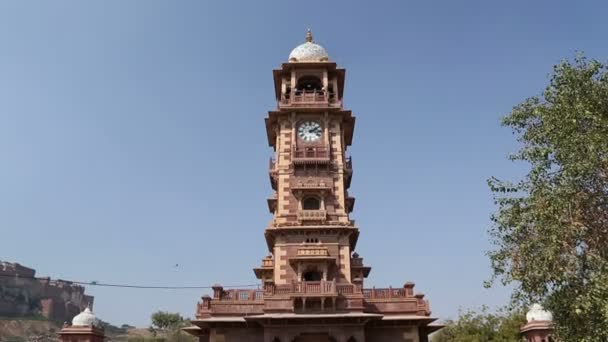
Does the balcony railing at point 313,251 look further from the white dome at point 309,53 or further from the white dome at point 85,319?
the white dome at point 85,319

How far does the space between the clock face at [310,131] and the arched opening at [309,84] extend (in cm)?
287

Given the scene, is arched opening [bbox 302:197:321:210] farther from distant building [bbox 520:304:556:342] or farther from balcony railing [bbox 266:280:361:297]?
distant building [bbox 520:304:556:342]

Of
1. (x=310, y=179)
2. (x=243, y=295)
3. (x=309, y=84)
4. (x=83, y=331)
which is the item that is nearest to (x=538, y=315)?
(x=310, y=179)

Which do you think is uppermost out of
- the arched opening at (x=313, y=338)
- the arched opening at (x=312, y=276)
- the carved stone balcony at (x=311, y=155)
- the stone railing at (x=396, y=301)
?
the carved stone balcony at (x=311, y=155)

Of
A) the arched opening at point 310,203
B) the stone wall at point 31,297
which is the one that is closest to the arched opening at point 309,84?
the arched opening at point 310,203

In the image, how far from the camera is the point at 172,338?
6625 cm

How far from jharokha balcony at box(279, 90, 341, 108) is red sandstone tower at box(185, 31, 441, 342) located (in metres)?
0.07

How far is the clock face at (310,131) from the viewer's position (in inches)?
1334

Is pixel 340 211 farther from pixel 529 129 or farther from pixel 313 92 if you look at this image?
pixel 529 129

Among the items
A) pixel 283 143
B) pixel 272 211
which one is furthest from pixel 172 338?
pixel 283 143

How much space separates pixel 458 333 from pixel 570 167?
25069 mm

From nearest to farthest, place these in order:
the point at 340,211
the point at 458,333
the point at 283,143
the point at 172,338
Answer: the point at 340,211 < the point at 283,143 < the point at 458,333 < the point at 172,338

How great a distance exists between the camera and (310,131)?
1342 inches

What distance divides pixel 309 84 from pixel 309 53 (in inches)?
85.3
